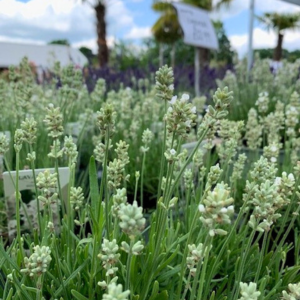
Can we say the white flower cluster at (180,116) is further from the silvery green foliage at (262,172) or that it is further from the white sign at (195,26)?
the white sign at (195,26)

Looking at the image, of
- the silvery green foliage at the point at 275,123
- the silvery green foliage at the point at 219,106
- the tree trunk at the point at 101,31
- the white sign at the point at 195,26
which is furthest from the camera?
the tree trunk at the point at 101,31

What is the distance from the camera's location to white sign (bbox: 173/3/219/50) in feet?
9.18

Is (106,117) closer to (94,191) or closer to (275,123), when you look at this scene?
(94,191)

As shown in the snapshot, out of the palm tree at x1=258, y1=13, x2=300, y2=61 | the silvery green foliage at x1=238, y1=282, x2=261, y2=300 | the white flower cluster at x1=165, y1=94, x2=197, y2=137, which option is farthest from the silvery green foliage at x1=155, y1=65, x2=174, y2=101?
the palm tree at x1=258, y1=13, x2=300, y2=61

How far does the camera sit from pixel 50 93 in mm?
2332

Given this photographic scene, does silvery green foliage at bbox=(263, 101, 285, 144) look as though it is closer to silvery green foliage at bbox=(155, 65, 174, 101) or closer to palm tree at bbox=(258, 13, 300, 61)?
silvery green foliage at bbox=(155, 65, 174, 101)

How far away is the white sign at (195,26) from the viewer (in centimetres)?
280

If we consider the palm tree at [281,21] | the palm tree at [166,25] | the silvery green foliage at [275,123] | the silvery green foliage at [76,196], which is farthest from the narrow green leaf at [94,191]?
the palm tree at [281,21]

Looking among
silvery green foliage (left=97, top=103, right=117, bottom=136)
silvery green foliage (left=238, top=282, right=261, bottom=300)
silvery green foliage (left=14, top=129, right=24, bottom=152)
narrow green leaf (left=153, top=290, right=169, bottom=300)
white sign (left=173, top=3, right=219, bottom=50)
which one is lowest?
narrow green leaf (left=153, top=290, right=169, bottom=300)

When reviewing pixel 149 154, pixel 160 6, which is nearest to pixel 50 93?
pixel 149 154

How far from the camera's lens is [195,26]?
2926mm

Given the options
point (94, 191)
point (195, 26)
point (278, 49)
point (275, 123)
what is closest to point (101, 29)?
point (195, 26)

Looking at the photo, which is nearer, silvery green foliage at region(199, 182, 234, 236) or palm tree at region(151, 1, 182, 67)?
silvery green foliage at region(199, 182, 234, 236)

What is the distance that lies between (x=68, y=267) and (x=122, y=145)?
0.80 feet
